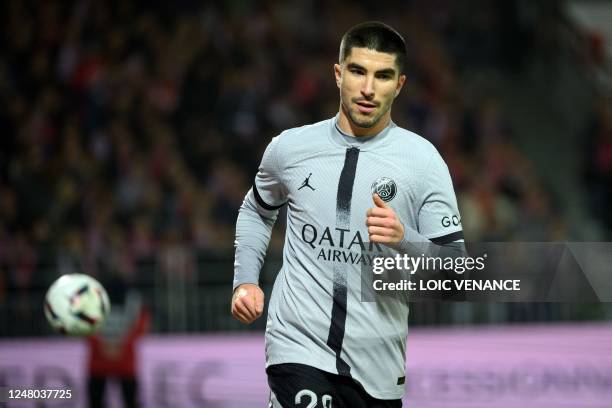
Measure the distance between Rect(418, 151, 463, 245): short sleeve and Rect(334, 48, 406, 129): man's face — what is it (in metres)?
0.26

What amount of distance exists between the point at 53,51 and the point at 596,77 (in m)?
6.34

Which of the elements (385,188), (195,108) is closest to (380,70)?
(385,188)

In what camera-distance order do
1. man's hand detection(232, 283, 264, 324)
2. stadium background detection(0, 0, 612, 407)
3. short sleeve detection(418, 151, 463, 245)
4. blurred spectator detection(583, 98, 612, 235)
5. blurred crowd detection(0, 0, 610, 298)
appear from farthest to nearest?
blurred spectator detection(583, 98, 612, 235) → blurred crowd detection(0, 0, 610, 298) → stadium background detection(0, 0, 612, 407) → man's hand detection(232, 283, 264, 324) → short sleeve detection(418, 151, 463, 245)

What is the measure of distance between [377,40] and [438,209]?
24.0 inches

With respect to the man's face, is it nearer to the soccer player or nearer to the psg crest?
the soccer player

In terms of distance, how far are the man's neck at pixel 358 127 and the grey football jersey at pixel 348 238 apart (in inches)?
0.8

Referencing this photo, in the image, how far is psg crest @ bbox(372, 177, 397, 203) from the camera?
4.02m

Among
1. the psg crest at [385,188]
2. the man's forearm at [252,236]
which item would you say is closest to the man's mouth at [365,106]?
the psg crest at [385,188]

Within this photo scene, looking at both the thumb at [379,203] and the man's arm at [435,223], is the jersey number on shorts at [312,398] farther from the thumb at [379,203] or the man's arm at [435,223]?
the thumb at [379,203]

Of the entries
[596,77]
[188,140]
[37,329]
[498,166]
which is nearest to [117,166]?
[188,140]

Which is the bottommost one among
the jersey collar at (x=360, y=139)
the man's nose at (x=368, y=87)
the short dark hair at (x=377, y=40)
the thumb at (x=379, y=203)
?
the thumb at (x=379, y=203)

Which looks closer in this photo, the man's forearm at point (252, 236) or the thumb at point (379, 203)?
the thumb at point (379, 203)

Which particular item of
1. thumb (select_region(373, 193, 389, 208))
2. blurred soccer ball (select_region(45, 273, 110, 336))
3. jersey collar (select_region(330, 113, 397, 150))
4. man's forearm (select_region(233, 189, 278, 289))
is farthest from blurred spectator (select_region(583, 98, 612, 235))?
thumb (select_region(373, 193, 389, 208))

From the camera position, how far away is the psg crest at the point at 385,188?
4.02m
